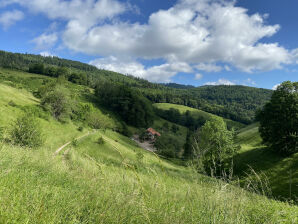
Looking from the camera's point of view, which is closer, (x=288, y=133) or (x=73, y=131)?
(x=288, y=133)

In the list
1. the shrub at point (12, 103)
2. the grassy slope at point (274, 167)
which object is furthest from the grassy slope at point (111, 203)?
the shrub at point (12, 103)

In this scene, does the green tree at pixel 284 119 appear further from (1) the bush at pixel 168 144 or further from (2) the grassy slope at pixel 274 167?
(1) the bush at pixel 168 144

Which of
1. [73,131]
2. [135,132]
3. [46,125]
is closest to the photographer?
[46,125]

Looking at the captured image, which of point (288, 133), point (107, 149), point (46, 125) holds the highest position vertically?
point (288, 133)

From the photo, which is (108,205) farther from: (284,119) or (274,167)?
(284,119)

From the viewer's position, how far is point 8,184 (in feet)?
10.1

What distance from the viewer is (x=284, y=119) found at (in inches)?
1266

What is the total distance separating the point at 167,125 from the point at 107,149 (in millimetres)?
85071

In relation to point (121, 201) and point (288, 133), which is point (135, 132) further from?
point (121, 201)

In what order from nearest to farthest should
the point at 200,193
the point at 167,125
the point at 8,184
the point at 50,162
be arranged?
1. the point at 8,184
2. the point at 200,193
3. the point at 50,162
4. the point at 167,125

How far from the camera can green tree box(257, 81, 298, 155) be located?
3150 cm

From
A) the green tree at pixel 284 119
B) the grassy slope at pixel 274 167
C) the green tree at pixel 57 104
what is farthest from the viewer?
the green tree at pixel 57 104

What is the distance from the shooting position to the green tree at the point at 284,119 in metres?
31.5

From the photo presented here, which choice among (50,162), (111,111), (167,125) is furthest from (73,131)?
(167,125)
